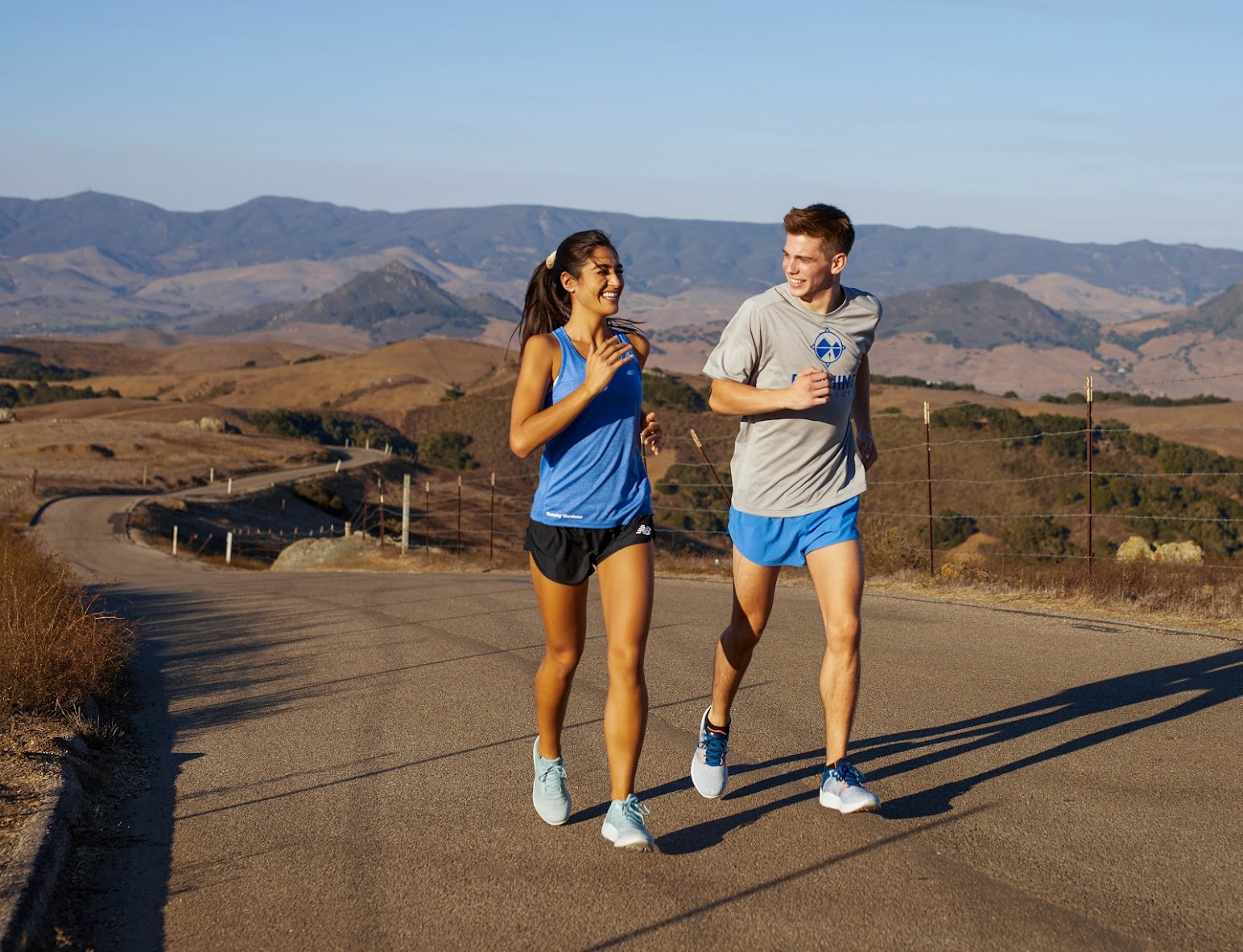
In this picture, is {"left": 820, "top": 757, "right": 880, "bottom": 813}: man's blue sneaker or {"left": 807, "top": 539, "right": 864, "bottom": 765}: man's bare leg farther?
{"left": 807, "top": 539, "right": 864, "bottom": 765}: man's bare leg

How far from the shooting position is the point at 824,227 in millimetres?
5262

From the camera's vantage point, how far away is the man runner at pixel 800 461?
17.1 feet

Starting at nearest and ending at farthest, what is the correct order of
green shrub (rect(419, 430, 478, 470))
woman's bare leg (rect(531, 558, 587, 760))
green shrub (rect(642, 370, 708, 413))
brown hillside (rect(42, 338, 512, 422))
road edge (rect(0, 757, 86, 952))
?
road edge (rect(0, 757, 86, 952)) < woman's bare leg (rect(531, 558, 587, 760)) < green shrub (rect(419, 430, 478, 470)) < green shrub (rect(642, 370, 708, 413)) < brown hillside (rect(42, 338, 512, 422))

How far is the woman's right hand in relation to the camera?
4.56 meters

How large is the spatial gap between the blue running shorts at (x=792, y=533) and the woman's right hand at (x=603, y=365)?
106 centimetres

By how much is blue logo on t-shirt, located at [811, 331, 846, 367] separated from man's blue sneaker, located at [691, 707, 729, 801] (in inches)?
57.8

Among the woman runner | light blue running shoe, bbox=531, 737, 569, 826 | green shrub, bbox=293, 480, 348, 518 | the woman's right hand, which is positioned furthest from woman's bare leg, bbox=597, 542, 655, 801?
green shrub, bbox=293, 480, 348, 518

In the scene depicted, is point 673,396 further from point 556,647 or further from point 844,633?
point 556,647

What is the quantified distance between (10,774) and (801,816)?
9.72ft

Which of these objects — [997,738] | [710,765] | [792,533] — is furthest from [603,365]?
[997,738]

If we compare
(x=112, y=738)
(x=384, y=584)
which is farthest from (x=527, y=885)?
(x=384, y=584)

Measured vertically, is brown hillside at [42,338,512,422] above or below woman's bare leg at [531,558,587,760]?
below

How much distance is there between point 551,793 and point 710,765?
0.69 m

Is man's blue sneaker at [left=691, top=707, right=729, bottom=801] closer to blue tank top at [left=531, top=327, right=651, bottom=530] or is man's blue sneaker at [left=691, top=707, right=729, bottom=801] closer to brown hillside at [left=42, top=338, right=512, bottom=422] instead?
blue tank top at [left=531, top=327, right=651, bottom=530]
